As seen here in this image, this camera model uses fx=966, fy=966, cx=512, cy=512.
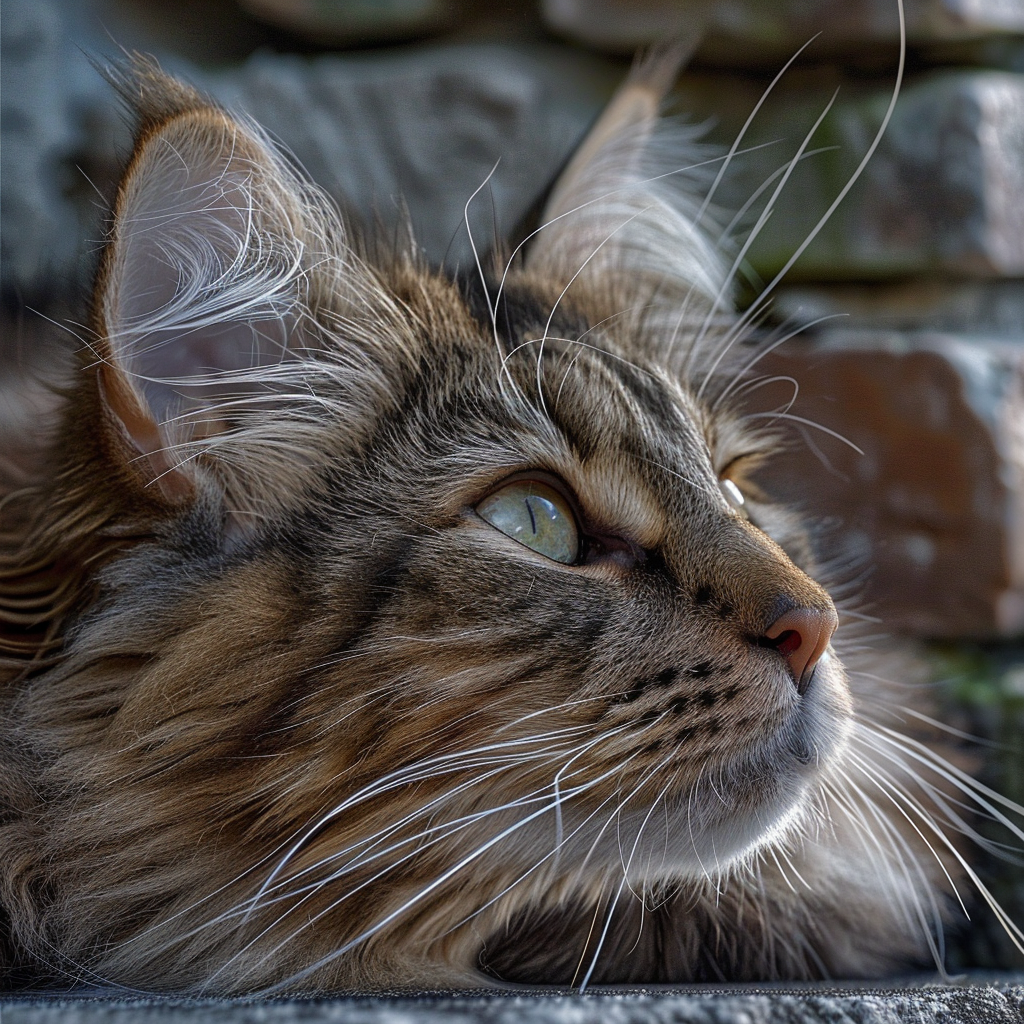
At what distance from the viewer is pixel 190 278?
823 millimetres

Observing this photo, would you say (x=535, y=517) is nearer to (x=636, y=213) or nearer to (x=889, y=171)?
(x=636, y=213)

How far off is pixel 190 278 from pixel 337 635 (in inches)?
12.9

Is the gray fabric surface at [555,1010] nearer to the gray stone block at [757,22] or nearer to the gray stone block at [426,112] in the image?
the gray stone block at [426,112]

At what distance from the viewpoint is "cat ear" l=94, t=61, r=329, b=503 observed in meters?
0.76

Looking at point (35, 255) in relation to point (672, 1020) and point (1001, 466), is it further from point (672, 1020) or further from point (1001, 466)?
point (1001, 466)

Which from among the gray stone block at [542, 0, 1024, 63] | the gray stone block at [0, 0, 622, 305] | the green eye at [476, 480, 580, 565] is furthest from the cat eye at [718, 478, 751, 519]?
the gray stone block at [542, 0, 1024, 63]

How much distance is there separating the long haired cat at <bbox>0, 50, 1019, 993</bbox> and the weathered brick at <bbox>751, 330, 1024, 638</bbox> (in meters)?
0.72

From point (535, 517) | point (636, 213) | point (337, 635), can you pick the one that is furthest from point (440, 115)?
point (337, 635)

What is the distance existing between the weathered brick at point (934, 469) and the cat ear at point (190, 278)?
2.99 ft

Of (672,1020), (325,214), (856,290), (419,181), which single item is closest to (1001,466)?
(856,290)


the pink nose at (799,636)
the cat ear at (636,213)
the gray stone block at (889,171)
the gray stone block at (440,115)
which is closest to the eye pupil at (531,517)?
the pink nose at (799,636)

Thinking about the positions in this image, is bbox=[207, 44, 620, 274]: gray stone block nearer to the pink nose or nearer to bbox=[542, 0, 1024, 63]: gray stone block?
bbox=[542, 0, 1024, 63]: gray stone block

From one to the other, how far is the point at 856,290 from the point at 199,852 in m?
1.42

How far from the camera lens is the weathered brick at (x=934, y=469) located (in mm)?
1583
